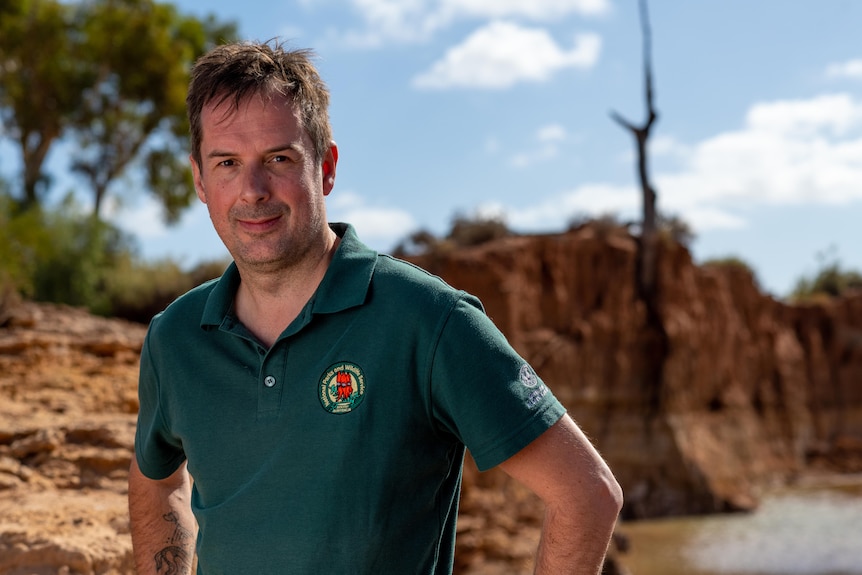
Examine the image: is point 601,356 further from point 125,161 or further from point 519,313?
point 125,161

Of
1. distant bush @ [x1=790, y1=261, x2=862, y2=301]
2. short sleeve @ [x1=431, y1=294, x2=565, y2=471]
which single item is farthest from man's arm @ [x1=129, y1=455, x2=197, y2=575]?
distant bush @ [x1=790, y1=261, x2=862, y2=301]

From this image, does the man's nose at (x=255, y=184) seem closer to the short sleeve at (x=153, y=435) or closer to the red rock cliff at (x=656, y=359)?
the short sleeve at (x=153, y=435)

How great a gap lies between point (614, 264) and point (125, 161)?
1375 centimetres

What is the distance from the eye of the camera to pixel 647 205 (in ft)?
81.5

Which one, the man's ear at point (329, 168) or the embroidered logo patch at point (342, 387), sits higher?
the man's ear at point (329, 168)

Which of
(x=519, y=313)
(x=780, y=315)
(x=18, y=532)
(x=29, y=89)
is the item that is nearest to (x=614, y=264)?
(x=519, y=313)

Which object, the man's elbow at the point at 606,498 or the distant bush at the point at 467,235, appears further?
the distant bush at the point at 467,235

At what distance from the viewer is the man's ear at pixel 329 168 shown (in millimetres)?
2248

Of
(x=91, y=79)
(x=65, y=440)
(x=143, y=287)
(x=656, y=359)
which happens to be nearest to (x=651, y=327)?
(x=656, y=359)

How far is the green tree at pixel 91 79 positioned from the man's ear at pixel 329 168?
22.0 meters

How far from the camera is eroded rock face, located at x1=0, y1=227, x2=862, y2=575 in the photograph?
392cm

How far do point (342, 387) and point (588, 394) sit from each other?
1976 cm

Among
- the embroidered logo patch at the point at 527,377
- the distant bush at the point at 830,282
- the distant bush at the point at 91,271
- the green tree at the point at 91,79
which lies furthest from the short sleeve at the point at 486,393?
the distant bush at the point at 830,282

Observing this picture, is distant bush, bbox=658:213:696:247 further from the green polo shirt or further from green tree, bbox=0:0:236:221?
the green polo shirt
